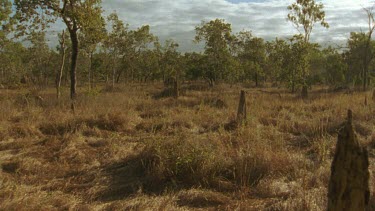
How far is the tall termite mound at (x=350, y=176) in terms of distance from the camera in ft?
6.56

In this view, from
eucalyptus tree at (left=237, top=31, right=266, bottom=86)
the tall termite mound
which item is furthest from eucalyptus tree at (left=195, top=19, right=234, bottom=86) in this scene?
the tall termite mound

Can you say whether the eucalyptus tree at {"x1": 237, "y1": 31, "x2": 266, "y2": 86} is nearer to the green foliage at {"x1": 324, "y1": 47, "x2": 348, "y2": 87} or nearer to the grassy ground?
the green foliage at {"x1": 324, "y1": 47, "x2": 348, "y2": 87}

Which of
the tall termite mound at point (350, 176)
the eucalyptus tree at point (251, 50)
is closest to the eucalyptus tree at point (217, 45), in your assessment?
the eucalyptus tree at point (251, 50)

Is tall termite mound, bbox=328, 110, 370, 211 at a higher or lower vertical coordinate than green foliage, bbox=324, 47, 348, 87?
lower

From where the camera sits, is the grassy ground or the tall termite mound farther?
the grassy ground

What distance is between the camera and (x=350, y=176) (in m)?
2.01

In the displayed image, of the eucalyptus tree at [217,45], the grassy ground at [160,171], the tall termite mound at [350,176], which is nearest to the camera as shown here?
the tall termite mound at [350,176]

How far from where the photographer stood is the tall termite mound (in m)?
2.00

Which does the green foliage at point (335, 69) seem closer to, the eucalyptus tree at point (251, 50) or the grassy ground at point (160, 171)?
the eucalyptus tree at point (251, 50)

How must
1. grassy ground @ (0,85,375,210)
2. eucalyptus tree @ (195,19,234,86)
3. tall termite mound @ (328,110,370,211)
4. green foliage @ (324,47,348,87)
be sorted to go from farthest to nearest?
green foliage @ (324,47,348,87) < eucalyptus tree @ (195,19,234,86) < grassy ground @ (0,85,375,210) < tall termite mound @ (328,110,370,211)

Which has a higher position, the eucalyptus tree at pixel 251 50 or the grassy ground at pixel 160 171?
the eucalyptus tree at pixel 251 50

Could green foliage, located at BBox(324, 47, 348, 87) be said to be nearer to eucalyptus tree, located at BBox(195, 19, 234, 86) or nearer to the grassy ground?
eucalyptus tree, located at BBox(195, 19, 234, 86)

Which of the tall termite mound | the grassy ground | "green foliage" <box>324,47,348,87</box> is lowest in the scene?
the grassy ground

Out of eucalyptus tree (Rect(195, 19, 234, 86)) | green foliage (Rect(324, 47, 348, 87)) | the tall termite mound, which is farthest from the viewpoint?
green foliage (Rect(324, 47, 348, 87))
